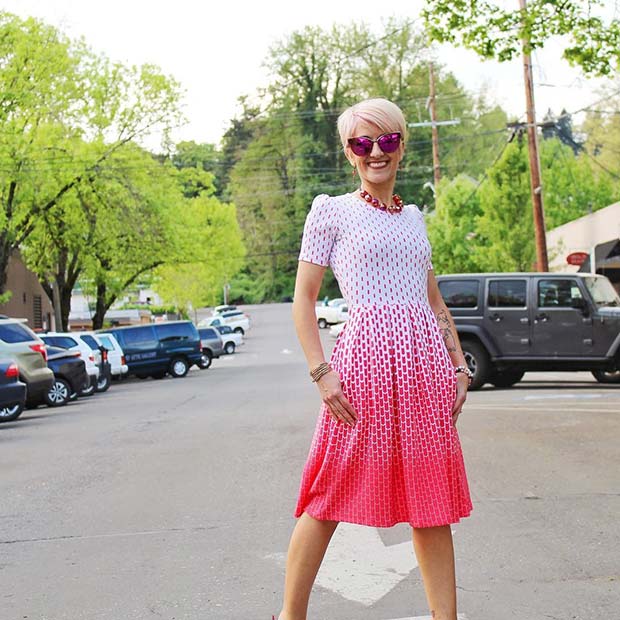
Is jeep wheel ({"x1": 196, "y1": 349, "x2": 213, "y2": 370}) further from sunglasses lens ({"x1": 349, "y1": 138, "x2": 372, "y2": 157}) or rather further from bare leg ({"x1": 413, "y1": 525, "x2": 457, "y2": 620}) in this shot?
bare leg ({"x1": 413, "y1": 525, "x2": 457, "y2": 620})

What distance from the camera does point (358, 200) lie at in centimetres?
431

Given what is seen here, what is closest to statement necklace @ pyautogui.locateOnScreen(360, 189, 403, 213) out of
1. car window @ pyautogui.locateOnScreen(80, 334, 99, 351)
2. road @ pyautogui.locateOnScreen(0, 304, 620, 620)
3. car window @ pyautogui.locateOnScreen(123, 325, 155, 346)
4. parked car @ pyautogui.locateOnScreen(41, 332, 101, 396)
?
road @ pyautogui.locateOnScreen(0, 304, 620, 620)

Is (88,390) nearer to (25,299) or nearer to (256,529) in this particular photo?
(256,529)

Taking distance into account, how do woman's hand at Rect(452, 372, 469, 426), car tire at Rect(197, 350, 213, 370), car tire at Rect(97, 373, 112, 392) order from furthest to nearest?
car tire at Rect(197, 350, 213, 370) → car tire at Rect(97, 373, 112, 392) → woman's hand at Rect(452, 372, 469, 426)

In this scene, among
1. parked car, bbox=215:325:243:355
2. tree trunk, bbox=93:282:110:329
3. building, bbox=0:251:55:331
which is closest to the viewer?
tree trunk, bbox=93:282:110:329

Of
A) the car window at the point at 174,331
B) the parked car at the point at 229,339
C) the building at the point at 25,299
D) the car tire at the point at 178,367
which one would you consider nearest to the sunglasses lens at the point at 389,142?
the car tire at the point at 178,367

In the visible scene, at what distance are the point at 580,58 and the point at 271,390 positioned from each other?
963 cm

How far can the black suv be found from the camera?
18.9m

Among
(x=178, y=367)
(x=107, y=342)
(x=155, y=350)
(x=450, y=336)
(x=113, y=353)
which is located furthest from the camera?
(x=178, y=367)

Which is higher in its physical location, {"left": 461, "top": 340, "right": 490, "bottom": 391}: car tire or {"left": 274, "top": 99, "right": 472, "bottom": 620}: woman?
{"left": 274, "top": 99, "right": 472, "bottom": 620}: woman

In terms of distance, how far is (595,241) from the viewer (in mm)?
36125

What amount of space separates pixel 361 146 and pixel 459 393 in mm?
950

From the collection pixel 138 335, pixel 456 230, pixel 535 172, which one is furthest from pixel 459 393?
pixel 456 230

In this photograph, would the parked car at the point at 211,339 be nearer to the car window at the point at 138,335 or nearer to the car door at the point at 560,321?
the car window at the point at 138,335
